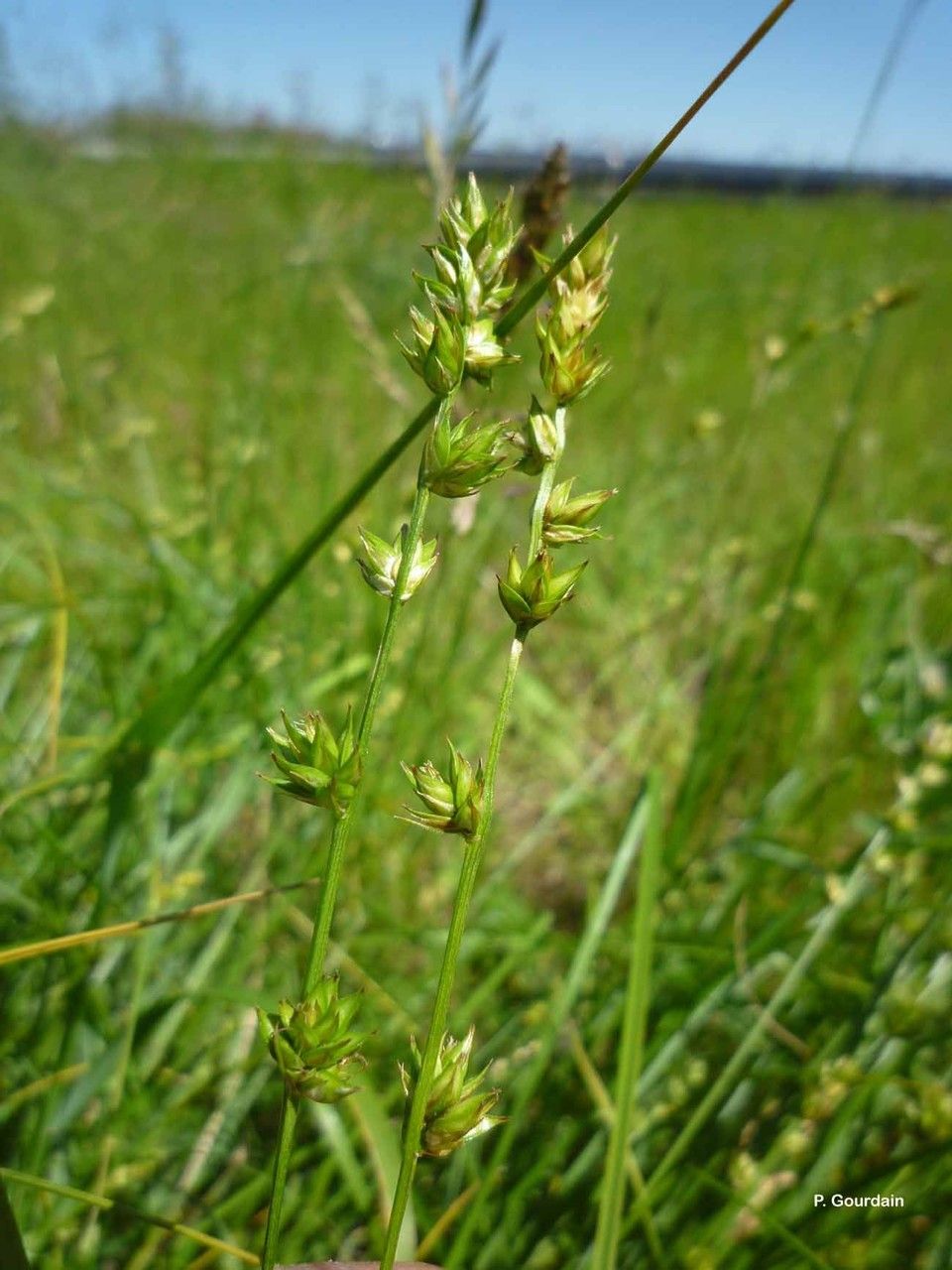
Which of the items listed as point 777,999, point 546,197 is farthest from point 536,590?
point 777,999

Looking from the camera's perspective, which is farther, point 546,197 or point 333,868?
point 546,197

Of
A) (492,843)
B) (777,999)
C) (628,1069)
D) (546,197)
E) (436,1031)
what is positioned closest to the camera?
(436,1031)

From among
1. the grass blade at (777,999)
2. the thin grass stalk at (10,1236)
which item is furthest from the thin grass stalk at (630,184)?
the grass blade at (777,999)

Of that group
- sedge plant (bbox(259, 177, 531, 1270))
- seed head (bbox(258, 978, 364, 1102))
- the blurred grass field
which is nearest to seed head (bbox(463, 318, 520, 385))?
sedge plant (bbox(259, 177, 531, 1270))

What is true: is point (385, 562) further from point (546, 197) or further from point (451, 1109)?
point (546, 197)

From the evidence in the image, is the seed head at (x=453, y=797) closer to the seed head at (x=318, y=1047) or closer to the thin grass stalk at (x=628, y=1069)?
the seed head at (x=318, y=1047)

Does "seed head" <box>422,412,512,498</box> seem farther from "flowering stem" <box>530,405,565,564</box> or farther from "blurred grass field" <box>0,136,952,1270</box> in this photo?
"blurred grass field" <box>0,136,952,1270</box>
